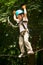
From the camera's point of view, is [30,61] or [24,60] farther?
[24,60]

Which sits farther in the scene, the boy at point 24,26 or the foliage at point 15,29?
the foliage at point 15,29

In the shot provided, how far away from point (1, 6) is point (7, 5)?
0.47m

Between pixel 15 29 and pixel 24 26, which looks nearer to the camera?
pixel 24 26

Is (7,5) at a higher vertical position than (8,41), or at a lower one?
higher

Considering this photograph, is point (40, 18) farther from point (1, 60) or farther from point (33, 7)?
point (1, 60)

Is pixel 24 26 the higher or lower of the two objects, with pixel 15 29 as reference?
higher

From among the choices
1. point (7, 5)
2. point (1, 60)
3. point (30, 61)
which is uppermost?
point (7, 5)

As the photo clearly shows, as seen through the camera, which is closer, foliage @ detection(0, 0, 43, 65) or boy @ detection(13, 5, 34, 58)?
boy @ detection(13, 5, 34, 58)

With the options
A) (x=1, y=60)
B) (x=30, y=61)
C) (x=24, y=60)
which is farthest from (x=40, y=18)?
(x=1, y=60)

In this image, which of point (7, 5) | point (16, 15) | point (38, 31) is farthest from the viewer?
point (38, 31)

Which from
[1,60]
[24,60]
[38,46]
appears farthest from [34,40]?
[1,60]

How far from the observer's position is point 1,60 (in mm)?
11828

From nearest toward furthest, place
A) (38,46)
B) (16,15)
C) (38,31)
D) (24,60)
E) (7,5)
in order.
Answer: (16,15)
(7,5)
(38,31)
(38,46)
(24,60)

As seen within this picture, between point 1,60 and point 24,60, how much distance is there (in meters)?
1.27
